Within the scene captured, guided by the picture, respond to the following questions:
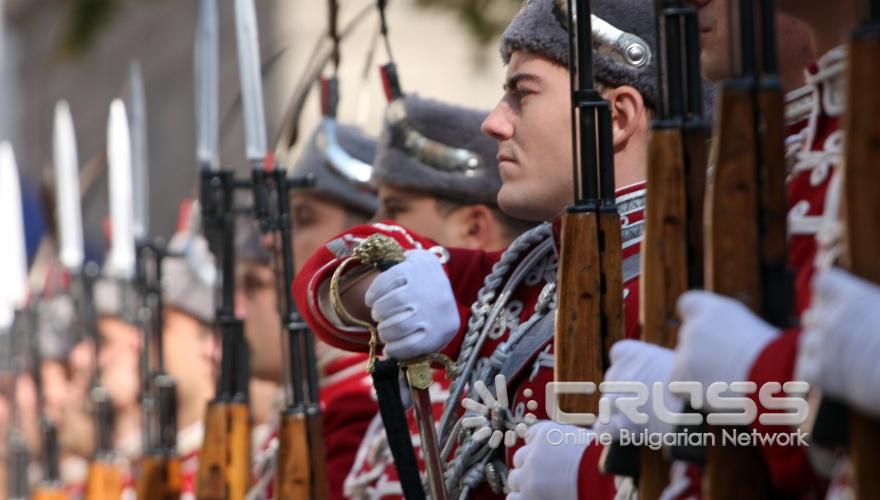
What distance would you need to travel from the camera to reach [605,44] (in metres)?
2.57

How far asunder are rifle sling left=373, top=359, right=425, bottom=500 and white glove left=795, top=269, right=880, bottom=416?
878 mm

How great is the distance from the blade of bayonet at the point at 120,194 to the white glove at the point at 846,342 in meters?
3.80

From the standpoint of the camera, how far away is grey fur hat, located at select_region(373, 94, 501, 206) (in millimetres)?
3482

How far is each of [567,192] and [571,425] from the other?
1.44ft

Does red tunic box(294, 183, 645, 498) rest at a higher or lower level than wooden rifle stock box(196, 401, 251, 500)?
higher

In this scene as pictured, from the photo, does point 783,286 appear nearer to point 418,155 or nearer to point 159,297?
point 418,155

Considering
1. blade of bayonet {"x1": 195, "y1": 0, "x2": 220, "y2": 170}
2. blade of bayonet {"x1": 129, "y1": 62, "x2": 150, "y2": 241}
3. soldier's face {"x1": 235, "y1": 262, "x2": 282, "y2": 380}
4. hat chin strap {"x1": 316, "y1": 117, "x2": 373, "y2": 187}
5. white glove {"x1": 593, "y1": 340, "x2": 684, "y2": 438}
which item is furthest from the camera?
blade of bayonet {"x1": 129, "y1": 62, "x2": 150, "y2": 241}

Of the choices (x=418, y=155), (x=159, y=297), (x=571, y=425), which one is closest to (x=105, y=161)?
(x=159, y=297)

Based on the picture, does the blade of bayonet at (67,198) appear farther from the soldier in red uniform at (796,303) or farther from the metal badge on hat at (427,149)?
the soldier in red uniform at (796,303)

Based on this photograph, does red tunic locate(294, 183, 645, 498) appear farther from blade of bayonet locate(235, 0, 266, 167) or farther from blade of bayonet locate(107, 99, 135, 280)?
blade of bayonet locate(107, 99, 135, 280)

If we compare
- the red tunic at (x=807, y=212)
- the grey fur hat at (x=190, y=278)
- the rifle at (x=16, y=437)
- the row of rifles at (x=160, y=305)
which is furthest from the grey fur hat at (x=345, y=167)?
the rifle at (x=16, y=437)

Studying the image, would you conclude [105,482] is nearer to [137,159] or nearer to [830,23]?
[137,159]

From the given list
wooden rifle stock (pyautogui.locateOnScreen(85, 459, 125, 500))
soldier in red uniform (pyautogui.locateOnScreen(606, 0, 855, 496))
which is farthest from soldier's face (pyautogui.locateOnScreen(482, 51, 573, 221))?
wooden rifle stock (pyautogui.locateOnScreen(85, 459, 125, 500))

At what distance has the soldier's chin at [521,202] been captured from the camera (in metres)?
2.54
